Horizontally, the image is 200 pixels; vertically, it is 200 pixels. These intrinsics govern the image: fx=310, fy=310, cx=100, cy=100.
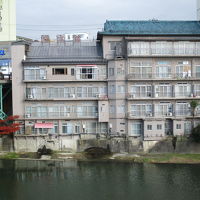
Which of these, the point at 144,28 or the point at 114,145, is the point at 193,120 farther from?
the point at 144,28

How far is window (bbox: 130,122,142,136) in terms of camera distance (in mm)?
42756

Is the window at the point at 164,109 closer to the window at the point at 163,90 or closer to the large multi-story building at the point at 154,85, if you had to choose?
the large multi-story building at the point at 154,85

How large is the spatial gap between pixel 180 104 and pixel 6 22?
36.0m

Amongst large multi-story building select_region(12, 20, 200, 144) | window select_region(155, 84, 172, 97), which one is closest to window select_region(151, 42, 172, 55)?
large multi-story building select_region(12, 20, 200, 144)

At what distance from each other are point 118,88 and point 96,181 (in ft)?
49.6

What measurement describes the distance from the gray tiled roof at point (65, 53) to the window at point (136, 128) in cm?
1037

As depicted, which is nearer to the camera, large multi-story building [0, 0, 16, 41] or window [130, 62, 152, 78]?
window [130, 62, 152, 78]

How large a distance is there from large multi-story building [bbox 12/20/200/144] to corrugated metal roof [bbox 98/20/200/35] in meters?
0.42

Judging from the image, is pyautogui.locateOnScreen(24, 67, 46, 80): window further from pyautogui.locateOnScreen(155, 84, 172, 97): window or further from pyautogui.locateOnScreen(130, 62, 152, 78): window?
pyautogui.locateOnScreen(155, 84, 172, 97): window

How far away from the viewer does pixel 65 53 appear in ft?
150

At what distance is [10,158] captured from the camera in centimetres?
3984

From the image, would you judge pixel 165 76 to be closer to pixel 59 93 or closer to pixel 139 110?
pixel 139 110

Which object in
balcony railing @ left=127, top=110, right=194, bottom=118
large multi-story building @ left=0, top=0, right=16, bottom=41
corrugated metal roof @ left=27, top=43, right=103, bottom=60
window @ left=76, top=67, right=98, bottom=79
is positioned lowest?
balcony railing @ left=127, top=110, right=194, bottom=118

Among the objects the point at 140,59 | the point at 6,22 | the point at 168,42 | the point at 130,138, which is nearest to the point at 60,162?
the point at 130,138
